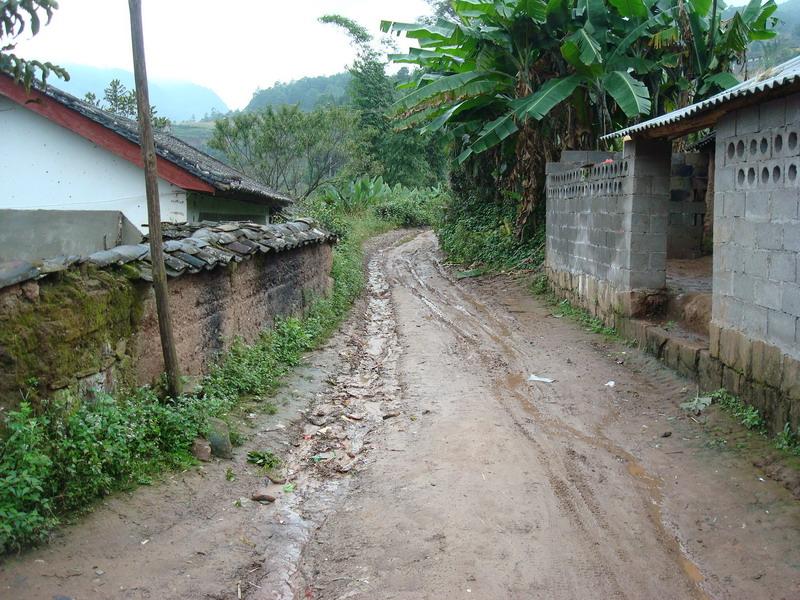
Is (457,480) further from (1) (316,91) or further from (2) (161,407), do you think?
(1) (316,91)

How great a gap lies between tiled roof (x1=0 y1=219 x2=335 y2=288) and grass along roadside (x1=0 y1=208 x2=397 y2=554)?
2.68 feet

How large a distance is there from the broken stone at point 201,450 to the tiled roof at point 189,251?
134 centimetres

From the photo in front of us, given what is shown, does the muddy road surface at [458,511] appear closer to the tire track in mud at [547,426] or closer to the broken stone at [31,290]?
the tire track in mud at [547,426]

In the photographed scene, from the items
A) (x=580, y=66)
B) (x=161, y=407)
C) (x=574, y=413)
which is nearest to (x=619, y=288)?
(x=574, y=413)

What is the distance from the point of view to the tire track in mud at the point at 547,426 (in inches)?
175

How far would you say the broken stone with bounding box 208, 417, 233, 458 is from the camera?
17.7 ft

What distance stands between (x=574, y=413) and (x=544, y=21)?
948 cm

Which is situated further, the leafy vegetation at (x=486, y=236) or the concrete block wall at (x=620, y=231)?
the leafy vegetation at (x=486, y=236)

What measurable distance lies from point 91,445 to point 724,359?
5.69 m

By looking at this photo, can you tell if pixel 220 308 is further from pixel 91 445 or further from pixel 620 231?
pixel 620 231

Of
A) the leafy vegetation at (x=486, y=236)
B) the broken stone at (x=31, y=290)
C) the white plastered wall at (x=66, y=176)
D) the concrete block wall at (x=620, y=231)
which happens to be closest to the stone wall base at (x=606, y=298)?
the concrete block wall at (x=620, y=231)

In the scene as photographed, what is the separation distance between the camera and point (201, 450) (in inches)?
205

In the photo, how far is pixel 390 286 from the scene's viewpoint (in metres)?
17.3

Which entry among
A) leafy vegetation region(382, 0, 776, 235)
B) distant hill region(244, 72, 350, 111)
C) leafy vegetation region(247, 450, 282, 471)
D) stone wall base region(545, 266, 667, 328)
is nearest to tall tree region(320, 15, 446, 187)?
leafy vegetation region(382, 0, 776, 235)
